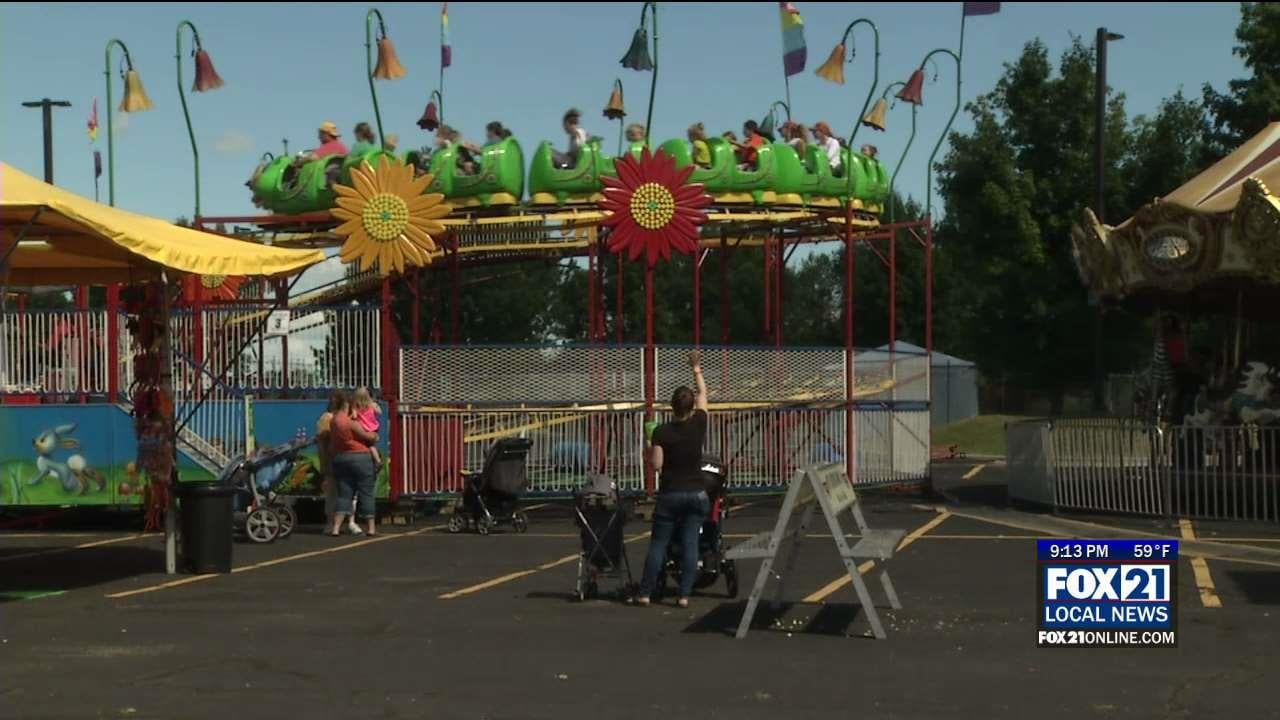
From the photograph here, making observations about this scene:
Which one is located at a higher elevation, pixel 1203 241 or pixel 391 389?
pixel 1203 241

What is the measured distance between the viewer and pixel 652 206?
20359mm

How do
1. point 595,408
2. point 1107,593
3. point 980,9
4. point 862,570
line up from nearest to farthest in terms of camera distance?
point 1107,593 → point 862,570 → point 595,408 → point 980,9

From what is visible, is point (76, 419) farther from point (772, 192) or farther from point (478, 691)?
point (478, 691)

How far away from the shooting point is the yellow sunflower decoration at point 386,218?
20125mm

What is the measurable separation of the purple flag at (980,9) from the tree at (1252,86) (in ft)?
54.1

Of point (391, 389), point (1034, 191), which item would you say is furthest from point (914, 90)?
point (1034, 191)

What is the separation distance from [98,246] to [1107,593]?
9700 mm

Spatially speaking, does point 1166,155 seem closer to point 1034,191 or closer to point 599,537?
point 1034,191

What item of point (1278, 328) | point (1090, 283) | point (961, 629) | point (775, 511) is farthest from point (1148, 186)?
point (961, 629)

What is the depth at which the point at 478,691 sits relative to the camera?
9.16m

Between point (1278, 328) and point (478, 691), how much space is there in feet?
85.1

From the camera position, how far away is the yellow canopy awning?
12.9m

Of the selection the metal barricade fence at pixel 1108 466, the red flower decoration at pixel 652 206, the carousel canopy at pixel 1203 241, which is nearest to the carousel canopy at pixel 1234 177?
the carousel canopy at pixel 1203 241

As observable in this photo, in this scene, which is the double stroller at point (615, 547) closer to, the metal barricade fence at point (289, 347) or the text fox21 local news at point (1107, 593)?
the text fox21 local news at point (1107, 593)
